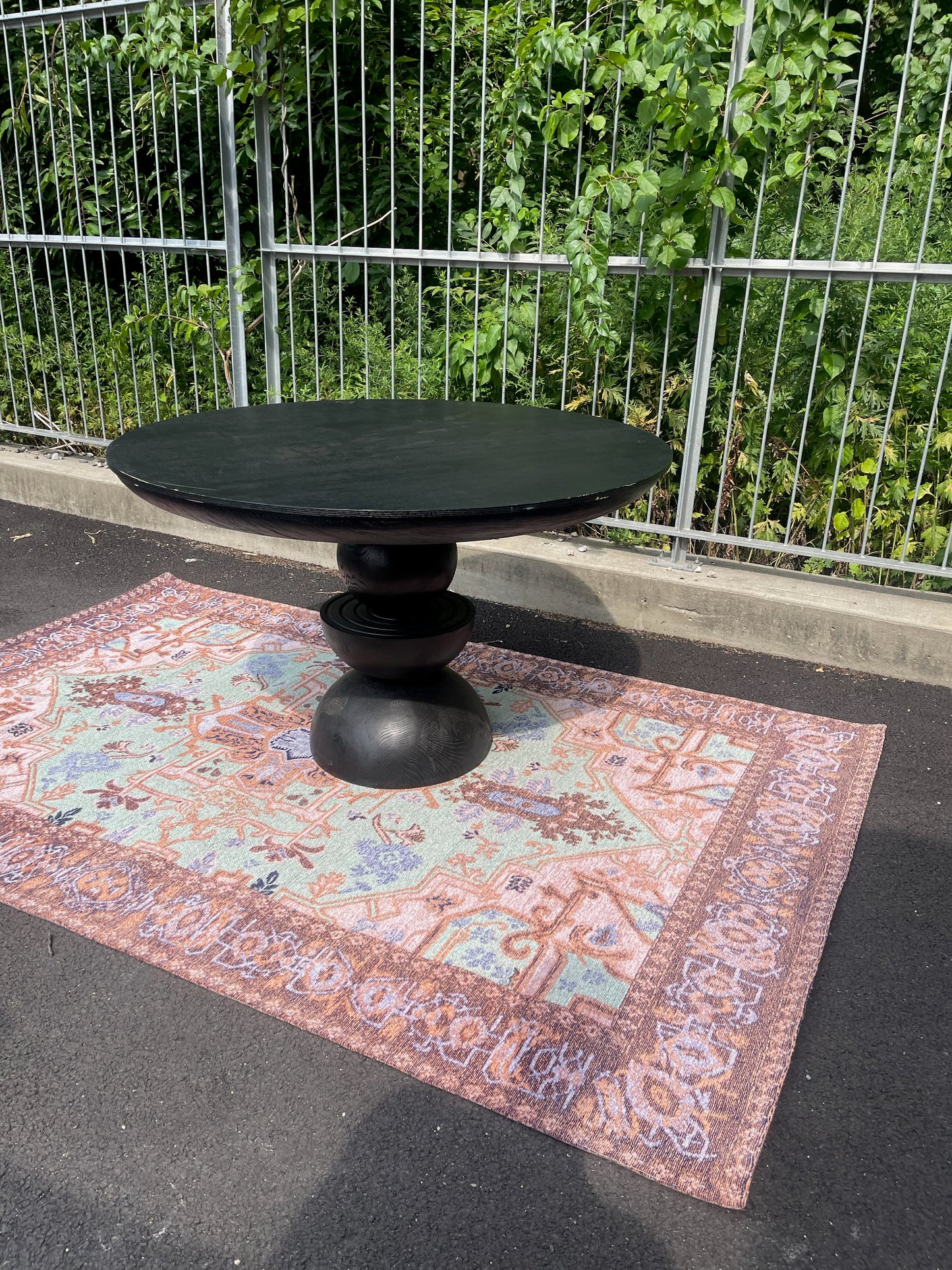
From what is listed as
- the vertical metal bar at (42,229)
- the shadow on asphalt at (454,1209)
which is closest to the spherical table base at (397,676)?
the shadow on asphalt at (454,1209)

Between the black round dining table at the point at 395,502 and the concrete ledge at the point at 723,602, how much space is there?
0.93 m

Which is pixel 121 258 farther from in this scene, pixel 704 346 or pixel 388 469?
pixel 388 469

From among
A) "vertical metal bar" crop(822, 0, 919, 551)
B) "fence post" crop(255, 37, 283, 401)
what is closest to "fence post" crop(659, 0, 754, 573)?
"vertical metal bar" crop(822, 0, 919, 551)

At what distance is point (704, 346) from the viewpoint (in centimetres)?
347

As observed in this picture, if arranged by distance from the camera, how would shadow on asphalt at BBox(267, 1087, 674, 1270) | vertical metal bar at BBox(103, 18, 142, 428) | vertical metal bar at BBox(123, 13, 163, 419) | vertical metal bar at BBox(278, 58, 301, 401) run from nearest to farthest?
shadow on asphalt at BBox(267, 1087, 674, 1270)
vertical metal bar at BBox(278, 58, 301, 401)
vertical metal bar at BBox(123, 13, 163, 419)
vertical metal bar at BBox(103, 18, 142, 428)

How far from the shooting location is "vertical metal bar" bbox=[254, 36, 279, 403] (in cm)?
399

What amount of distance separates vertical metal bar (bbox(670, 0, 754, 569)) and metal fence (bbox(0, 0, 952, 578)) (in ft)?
0.04

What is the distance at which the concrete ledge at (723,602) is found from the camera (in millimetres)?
3225

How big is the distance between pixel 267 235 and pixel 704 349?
207 cm

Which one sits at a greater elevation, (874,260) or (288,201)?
(288,201)

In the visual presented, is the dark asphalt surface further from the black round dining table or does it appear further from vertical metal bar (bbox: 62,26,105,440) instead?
vertical metal bar (bbox: 62,26,105,440)

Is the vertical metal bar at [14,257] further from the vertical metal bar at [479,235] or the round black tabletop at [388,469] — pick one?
the round black tabletop at [388,469]

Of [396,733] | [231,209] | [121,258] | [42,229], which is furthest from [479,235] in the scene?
[42,229]

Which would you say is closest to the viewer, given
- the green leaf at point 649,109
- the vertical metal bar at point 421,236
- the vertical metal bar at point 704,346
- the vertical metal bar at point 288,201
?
the vertical metal bar at point 704,346
